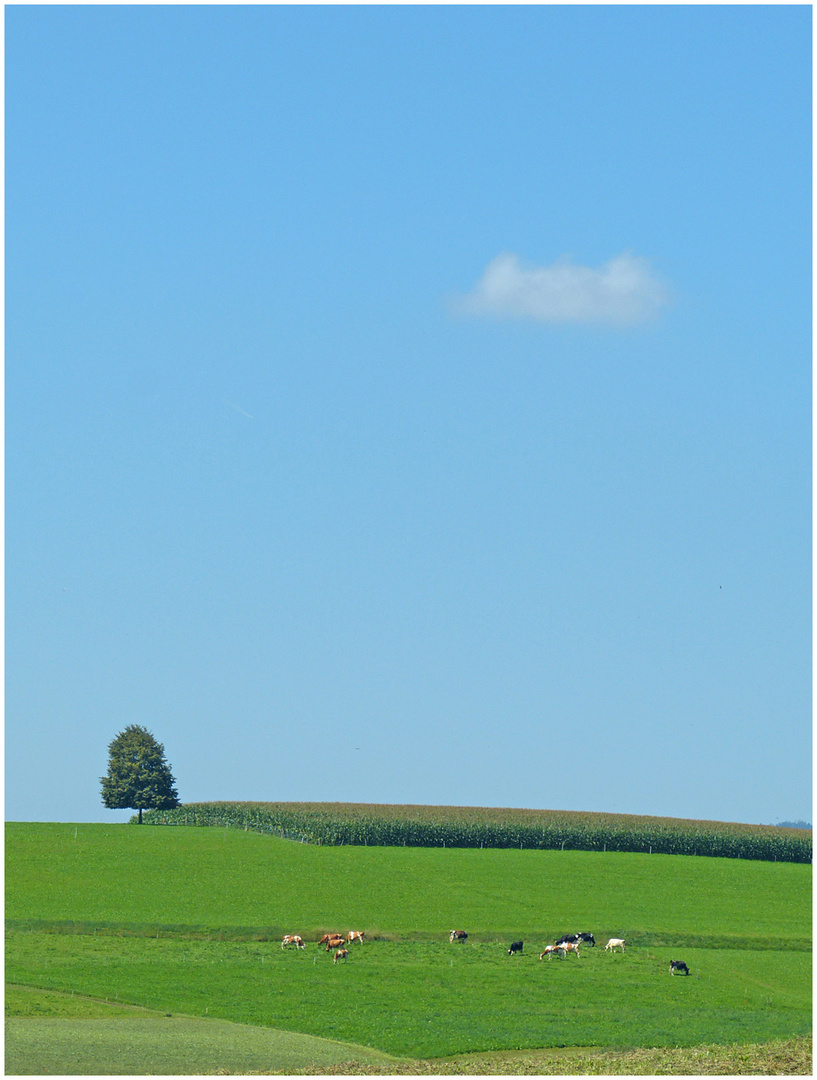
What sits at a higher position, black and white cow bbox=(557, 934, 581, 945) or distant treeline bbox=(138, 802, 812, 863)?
black and white cow bbox=(557, 934, 581, 945)

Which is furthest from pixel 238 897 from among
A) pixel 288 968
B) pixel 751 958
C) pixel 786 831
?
pixel 786 831

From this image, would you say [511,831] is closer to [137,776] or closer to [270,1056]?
[137,776]

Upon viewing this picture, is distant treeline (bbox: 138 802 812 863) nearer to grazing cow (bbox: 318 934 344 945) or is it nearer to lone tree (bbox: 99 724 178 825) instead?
lone tree (bbox: 99 724 178 825)

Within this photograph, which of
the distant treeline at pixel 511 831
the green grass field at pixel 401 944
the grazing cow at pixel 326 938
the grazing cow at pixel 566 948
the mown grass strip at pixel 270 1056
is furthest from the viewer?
the distant treeline at pixel 511 831

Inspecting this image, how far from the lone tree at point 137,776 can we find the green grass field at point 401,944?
101 feet

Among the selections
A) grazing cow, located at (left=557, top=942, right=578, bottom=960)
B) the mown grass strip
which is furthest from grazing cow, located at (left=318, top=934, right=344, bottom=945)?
the mown grass strip

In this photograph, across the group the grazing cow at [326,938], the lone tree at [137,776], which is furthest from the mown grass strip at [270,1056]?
the lone tree at [137,776]

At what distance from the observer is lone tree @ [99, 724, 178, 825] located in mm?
128000

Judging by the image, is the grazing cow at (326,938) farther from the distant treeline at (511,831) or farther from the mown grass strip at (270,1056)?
the distant treeline at (511,831)

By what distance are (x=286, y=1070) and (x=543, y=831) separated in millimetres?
77501

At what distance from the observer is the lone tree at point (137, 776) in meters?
128

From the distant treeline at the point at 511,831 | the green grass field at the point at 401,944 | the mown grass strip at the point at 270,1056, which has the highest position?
the mown grass strip at the point at 270,1056

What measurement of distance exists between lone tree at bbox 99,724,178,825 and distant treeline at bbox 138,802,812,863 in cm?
632

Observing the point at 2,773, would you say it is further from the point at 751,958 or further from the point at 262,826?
the point at 262,826
